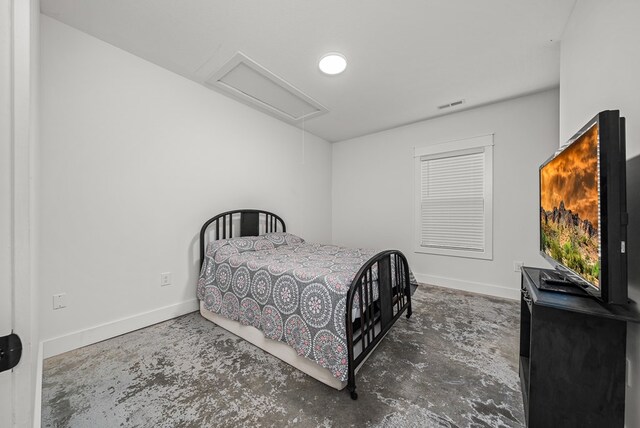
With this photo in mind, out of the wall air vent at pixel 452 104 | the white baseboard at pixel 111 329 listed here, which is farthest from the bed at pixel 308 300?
the wall air vent at pixel 452 104

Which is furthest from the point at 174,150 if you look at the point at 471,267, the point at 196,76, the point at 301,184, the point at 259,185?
the point at 471,267

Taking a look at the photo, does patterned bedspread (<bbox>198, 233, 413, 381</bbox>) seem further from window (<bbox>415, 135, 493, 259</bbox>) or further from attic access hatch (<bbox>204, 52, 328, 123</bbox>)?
attic access hatch (<bbox>204, 52, 328, 123</bbox>)

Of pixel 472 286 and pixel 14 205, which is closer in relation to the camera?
pixel 14 205

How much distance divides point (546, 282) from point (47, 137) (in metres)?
3.43

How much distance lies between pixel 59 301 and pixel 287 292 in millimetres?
1787

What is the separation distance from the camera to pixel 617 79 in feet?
3.85

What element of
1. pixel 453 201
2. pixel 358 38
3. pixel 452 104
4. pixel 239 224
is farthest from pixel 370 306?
pixel 452 104

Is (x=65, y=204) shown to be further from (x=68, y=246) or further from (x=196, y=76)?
(x=196, y=76)

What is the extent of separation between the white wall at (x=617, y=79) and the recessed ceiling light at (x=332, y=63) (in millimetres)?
1677

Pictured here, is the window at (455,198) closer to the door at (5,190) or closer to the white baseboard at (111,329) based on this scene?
the white baseboard at (111,329)

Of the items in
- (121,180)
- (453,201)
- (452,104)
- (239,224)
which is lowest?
(239,224)

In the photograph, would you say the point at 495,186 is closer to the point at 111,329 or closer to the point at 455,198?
the point at 455,198

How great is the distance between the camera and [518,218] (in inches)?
117

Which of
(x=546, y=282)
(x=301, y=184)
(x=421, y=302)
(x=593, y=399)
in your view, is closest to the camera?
(x=593, y=399)
